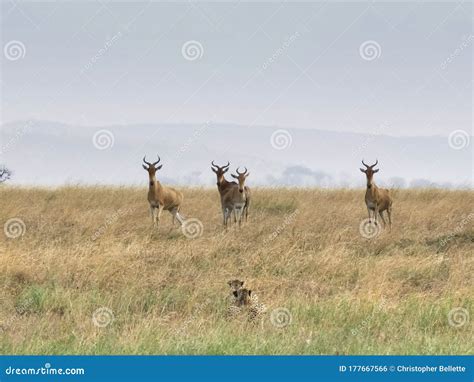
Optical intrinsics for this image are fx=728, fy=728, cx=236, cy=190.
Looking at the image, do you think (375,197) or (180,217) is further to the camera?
(180,217)

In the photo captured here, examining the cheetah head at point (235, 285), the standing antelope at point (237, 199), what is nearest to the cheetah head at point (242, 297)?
the cheetah head at point (235, 285)

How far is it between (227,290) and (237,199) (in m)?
9.38

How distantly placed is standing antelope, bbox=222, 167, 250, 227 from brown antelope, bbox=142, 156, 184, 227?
126cm

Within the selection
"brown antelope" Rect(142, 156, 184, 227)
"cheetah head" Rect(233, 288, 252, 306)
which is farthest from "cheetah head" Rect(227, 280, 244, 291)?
"brown antelope" Rect(142, 156, 184, 227)

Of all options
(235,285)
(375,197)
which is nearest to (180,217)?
(375,197)

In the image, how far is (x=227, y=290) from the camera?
869 centimetres

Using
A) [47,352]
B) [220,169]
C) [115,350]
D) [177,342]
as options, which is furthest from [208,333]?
[220,169]

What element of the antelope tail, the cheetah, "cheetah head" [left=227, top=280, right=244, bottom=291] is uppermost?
the antelope tail

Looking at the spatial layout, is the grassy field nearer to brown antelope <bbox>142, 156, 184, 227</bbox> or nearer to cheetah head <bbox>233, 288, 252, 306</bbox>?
cheetah head <bbox>233, 288, 252, 306</bbox>

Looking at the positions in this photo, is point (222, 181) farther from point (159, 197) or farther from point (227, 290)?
point (227, 290)

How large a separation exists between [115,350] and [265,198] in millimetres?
15816

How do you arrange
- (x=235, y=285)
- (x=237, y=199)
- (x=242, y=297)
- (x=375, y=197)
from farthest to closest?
(x=375, y=197), (x=237, y=199), (x=235, y=285), (x=242, y=297)

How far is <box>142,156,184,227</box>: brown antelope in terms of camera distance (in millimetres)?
18609

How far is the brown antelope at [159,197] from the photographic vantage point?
61.1ft
